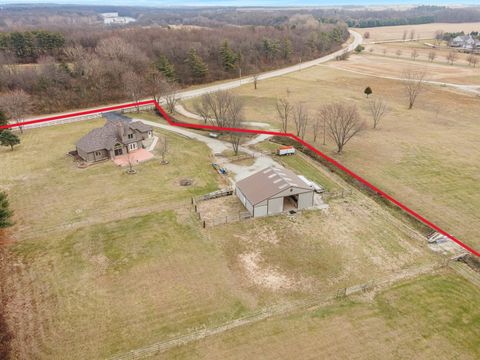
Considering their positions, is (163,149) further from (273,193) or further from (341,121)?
(341,121)

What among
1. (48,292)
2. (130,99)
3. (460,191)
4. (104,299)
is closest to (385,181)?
(460,191)

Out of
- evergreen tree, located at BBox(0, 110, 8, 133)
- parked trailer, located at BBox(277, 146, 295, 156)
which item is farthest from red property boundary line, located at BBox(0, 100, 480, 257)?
parked trailer, located at BBox(277, 146, 295, 156)

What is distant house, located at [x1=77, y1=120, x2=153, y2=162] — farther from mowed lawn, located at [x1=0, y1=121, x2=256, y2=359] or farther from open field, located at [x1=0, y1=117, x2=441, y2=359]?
open field, located at [x1=0, y1=117, x2=441, y2=359]

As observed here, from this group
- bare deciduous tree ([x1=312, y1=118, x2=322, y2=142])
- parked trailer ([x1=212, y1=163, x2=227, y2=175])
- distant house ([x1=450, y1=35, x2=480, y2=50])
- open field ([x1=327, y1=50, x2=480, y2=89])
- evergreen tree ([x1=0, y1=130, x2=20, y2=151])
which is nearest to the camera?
parked trailer ([x1=212, y1=163, x2=227, y2=175])

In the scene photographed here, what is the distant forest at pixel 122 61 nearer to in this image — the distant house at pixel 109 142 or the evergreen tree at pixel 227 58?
the evergreen tree at pixel 227 58

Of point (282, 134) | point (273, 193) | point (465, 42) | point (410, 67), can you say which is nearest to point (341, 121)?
point (282, 134)

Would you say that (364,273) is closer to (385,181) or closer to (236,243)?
(236,243)
